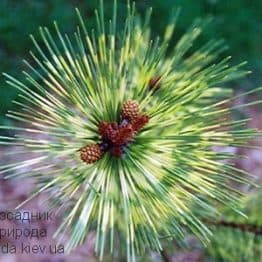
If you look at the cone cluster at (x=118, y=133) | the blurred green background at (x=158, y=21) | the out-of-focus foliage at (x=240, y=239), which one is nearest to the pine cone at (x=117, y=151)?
the cone cluster at (x=118, y=133)

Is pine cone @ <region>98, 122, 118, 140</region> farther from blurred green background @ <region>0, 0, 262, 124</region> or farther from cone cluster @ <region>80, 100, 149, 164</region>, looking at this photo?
blurred green background @ <region>0, 0, 262, 124</region>

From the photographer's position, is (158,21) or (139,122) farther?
(158,21)

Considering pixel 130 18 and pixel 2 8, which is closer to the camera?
pixel 130 18

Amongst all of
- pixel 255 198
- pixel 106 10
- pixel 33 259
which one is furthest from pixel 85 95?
pixel 106 10

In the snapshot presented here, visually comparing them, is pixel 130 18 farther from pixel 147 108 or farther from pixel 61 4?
pixel 61 4

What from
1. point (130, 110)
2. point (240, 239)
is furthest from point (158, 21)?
point (130, 110)

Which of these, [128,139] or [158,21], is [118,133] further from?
[158,21]
